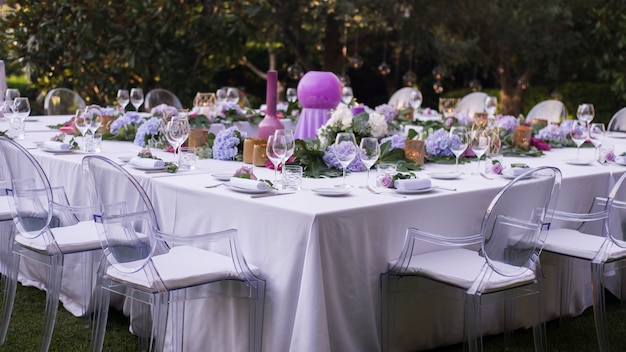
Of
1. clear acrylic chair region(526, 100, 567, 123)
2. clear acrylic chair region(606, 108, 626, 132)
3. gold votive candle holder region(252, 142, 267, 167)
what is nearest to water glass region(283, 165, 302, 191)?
gold votive candle holder region(252, 142, 267, 167)

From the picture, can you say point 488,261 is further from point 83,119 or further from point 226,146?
point 83,119

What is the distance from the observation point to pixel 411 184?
3.56 meters

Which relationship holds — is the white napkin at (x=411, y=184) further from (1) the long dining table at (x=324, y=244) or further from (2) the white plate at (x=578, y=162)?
(2) the white plate at (x=578, y=162)

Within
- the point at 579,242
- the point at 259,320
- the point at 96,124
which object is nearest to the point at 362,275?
the point at 259,320

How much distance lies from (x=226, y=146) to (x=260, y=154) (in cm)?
30

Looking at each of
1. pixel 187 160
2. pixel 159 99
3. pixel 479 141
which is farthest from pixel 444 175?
pixel 159 99

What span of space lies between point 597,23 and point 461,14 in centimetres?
190

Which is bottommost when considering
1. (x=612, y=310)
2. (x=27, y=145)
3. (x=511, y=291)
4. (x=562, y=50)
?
(x=612, y=310)

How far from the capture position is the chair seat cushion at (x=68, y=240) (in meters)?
3.70

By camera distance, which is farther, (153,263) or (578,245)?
(578,245)

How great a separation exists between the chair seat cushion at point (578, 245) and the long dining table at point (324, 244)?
0.78 ft

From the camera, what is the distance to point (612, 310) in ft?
15.5

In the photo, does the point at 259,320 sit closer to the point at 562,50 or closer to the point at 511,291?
the point at 511,291

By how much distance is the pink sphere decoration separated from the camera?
5.62m
